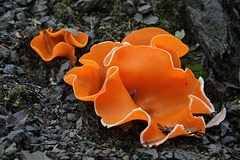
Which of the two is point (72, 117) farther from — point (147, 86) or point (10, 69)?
point (10, 69)

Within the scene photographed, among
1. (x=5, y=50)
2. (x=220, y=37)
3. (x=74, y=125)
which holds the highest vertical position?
(x=220, y=37)

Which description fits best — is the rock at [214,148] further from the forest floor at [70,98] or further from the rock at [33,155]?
the rock at [33,155]

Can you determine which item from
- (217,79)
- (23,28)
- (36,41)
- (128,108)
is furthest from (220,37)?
(23,28)

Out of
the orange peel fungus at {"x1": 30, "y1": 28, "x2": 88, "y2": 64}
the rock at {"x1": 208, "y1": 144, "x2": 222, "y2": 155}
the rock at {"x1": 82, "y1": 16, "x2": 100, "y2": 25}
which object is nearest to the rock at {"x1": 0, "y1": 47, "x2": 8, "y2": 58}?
the orange peel fungus at {"x1": 30, "y1": 28, "x2": 88, "y2": 64}

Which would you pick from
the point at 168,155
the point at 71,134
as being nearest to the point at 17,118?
the point at 71,134

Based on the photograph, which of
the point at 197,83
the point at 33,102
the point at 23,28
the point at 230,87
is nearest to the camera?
the point at 197,83

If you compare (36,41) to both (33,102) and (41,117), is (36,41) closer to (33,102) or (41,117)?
(33,102)

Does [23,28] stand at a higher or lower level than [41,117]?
higher
